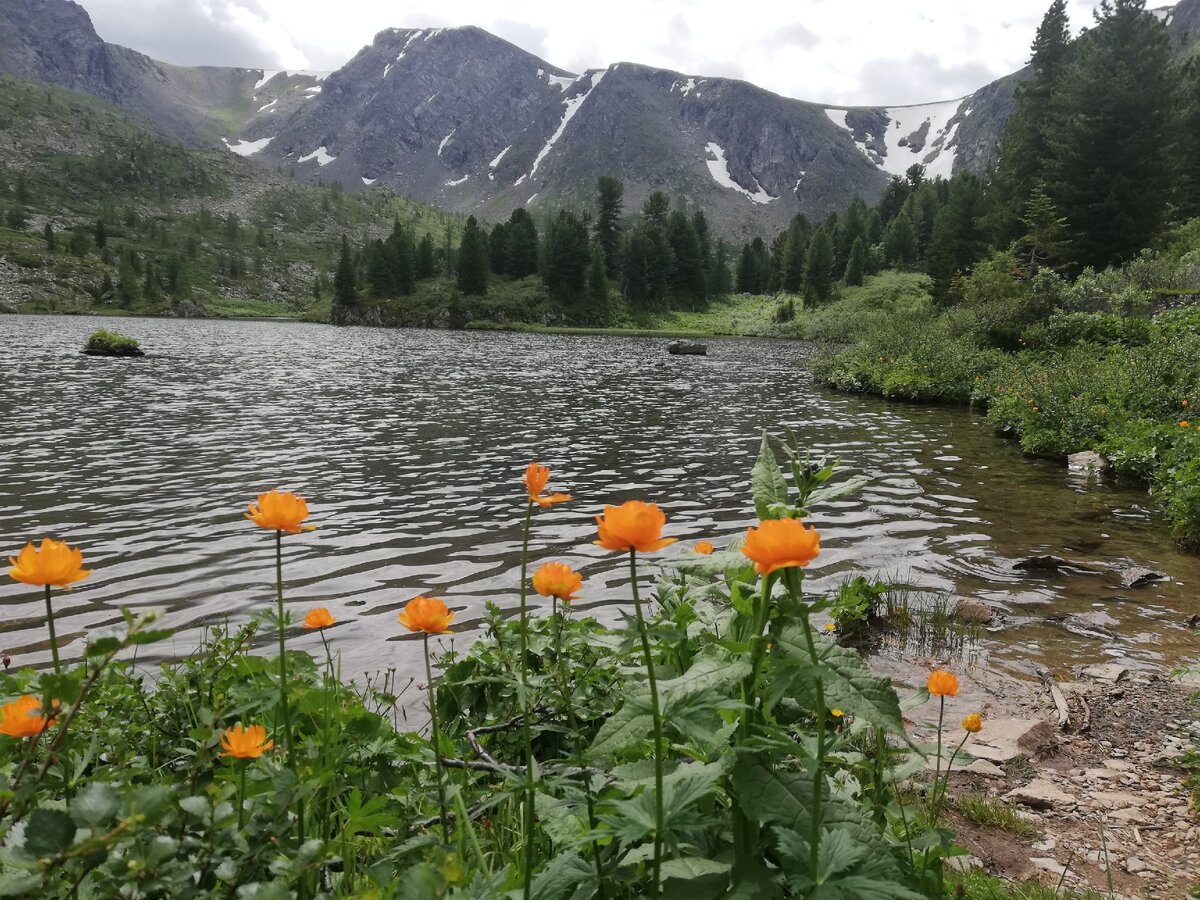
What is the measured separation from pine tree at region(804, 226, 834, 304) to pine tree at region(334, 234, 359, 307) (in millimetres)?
63275

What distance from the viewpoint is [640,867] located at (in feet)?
6.45

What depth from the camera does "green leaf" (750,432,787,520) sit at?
225cm

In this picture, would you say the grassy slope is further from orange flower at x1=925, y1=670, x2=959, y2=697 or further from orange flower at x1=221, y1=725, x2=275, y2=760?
orange flower at x1=925, y1=670, x2=959, y2=697

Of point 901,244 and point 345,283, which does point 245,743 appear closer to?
point 345,283

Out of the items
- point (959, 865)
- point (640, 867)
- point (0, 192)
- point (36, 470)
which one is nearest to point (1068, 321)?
point (959, 865)

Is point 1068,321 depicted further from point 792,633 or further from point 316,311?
point 316,311

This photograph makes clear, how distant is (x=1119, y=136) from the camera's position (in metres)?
37.3

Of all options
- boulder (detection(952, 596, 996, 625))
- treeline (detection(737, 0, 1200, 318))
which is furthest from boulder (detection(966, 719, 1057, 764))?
treeline (detection(737, 0, 1200, 318))

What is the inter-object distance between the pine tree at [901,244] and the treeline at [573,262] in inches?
1060

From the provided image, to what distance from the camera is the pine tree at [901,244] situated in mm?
97250

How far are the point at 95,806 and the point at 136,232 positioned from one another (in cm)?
19747

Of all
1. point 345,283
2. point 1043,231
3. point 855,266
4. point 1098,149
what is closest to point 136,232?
point 345,283

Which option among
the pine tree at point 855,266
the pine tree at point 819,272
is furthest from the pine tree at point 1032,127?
the pine tree at point 855,266

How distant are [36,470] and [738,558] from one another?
16.1m
